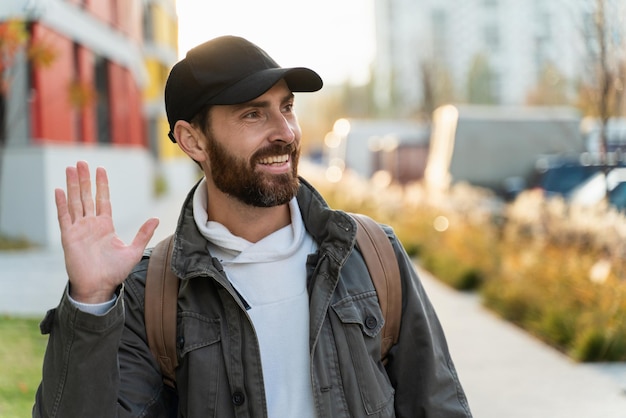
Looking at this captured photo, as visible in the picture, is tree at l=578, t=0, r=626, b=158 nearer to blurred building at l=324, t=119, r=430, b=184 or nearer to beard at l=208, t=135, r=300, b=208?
beard at l=208, t=135, r=300, b=208

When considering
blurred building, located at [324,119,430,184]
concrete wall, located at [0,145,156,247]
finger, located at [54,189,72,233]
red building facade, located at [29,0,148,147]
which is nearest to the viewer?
finger, located at [54,189,72,233]

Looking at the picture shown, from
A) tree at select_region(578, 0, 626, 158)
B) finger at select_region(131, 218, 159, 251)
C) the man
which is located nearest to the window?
tree at select_region(578, 0, 626, 158)

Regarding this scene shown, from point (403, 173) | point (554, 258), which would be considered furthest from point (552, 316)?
point (403, 173)

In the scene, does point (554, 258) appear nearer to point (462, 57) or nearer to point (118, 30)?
point (118, 30)

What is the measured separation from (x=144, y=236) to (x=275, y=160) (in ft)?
1.31

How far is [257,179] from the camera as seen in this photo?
2.46m

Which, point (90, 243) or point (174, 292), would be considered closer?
point (90, 243)

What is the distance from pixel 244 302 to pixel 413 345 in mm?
475

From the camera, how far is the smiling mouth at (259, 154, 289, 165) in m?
2.47

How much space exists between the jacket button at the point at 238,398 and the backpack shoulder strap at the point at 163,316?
0.19m

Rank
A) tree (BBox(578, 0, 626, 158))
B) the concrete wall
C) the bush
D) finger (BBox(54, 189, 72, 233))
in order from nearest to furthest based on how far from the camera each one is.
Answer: finger (BBox(54, 189, 72, 233)) < the bush < tree (BBox(578, 0, 626, 158)) < the concrete wall

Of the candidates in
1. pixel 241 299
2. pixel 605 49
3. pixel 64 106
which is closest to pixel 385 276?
pixel 241 299

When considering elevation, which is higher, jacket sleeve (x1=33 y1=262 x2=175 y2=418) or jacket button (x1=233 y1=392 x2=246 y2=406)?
jacket sleeve (x1=33 y1=262 x2=175 y2=418)

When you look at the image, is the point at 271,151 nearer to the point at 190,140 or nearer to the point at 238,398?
the point at 190,140
